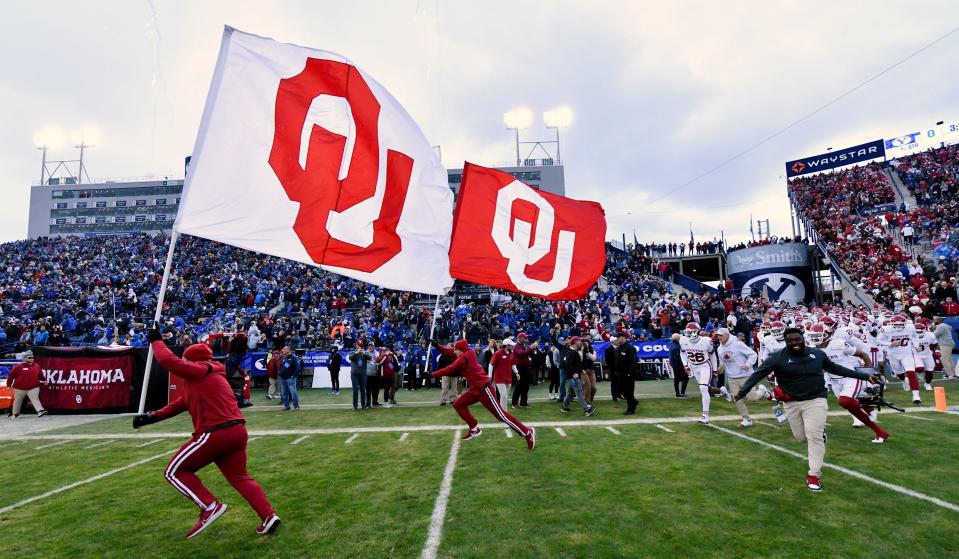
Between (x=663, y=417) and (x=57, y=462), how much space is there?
1181cm

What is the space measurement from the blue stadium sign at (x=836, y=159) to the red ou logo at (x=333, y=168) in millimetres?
49429

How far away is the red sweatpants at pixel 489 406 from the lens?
8.45 m

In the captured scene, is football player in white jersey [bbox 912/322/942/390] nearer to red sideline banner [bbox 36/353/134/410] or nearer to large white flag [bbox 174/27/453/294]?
large white flag [bbox 174/27/453/294]

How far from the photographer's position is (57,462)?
27.9 feet

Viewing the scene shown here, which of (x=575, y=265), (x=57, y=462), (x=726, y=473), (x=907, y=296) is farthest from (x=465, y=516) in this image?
(x=907, y=296)

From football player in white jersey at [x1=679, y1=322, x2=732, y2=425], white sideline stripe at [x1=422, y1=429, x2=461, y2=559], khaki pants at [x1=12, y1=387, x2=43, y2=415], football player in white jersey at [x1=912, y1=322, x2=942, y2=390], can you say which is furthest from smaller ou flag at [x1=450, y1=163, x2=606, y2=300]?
khaki pants at [x1=12, y1=387, x2=43, y2=415]

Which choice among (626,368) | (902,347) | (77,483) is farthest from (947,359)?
(77,483)

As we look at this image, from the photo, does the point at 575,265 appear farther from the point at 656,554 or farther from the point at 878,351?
the point at 878,351

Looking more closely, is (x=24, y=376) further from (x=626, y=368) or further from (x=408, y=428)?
(x=626, y=368)

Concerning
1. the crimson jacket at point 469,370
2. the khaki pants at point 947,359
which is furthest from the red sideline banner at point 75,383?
the khaki pants at point 947,359

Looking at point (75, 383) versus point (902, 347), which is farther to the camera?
point (75, 383)

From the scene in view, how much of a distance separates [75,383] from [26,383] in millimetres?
1087

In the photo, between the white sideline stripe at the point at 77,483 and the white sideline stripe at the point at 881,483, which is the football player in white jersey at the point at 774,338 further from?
the white sideline stripe at the point at 77,483

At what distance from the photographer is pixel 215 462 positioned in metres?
4.88
